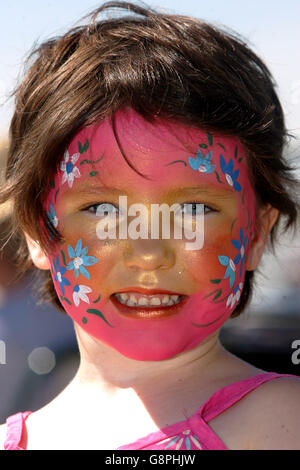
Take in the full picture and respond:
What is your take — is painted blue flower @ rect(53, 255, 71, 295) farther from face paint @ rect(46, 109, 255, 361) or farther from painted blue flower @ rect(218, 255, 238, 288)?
painted blue flower @ rect(218, 255, 238, 288)

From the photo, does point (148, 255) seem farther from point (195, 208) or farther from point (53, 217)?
point (53, 217)

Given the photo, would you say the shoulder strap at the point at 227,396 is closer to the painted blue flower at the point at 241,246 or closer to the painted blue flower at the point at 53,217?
the painted blue flower at the point at 241,246

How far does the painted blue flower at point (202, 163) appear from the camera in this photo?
1.47 m

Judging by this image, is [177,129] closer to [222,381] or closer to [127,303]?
[127,303]

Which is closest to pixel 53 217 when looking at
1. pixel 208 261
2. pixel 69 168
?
pixel 69 168

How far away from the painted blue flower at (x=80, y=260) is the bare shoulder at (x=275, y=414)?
0.45m

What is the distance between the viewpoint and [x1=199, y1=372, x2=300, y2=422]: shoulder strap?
4.87 feet

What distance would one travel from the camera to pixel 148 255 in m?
1.43

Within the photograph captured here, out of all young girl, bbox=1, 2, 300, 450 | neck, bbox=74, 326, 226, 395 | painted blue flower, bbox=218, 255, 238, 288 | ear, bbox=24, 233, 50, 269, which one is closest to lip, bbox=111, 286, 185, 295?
young girl, bbox=1, 2, 300, 450

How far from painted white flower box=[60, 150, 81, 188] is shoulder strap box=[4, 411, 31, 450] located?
63cm

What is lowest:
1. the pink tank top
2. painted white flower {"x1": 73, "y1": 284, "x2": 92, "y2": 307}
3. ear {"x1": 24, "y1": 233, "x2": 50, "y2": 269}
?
the pink tank top

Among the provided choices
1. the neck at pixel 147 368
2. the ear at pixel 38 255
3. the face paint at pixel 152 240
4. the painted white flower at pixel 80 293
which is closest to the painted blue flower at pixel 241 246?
the face paint at pixel 152 240

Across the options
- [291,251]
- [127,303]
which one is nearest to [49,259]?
[127,303]
